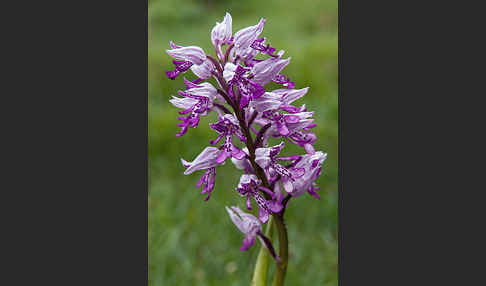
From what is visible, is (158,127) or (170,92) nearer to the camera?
(158,127)

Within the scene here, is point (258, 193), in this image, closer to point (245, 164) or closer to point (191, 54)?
point (245, 164)

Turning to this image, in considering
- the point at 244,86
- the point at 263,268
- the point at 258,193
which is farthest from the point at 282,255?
the point at 244,86

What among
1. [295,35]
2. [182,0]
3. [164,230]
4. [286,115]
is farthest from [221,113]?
[295,35]

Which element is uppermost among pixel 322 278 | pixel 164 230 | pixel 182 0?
pixel 182 0

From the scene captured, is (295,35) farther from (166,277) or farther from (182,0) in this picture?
(166,277)

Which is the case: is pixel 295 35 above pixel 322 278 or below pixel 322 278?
above

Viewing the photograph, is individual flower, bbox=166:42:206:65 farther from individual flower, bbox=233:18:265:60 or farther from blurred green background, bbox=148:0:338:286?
blurred green background, bbox=148:0:338:286

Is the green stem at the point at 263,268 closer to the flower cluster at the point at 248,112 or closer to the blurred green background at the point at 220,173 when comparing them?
the flower cluster at the point at 248,112

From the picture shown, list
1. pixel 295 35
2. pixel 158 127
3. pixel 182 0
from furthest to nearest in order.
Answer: pixel 295 35
pixel 182 0
pixel 158 127
